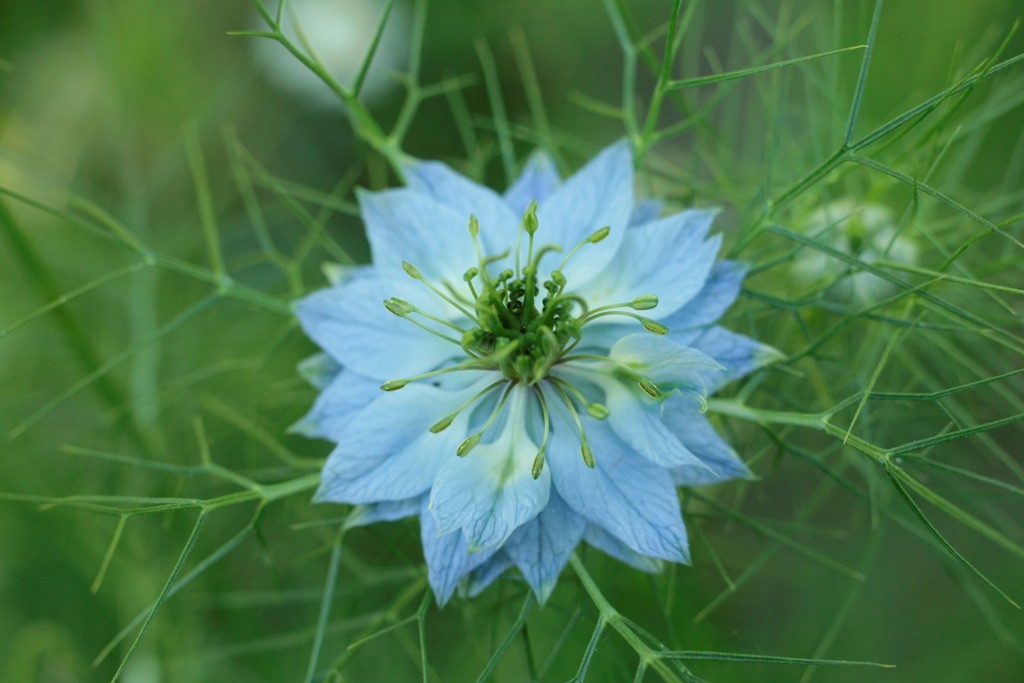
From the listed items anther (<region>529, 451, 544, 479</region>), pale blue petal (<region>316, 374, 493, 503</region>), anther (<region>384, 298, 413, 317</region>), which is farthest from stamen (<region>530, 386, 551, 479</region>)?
anther (<region>384, 298, 413, 317</region>)

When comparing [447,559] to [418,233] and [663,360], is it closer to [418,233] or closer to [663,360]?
[663,360]

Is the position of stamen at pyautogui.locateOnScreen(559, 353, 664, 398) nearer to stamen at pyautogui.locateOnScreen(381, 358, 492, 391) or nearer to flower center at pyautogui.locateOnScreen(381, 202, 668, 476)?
flower center at pyautogui.locateOnScreen(381, 202, 668, 476)

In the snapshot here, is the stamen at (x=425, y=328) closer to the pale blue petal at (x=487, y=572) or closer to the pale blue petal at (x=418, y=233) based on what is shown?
the pale blue petal at (x=418, y=233)

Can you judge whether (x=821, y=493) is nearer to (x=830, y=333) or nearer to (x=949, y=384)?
(x=949, y=384)

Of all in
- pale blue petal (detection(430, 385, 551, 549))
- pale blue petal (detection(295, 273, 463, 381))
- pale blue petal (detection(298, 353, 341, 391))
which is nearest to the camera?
pale blue petal (detection(430, 385, 551, 549))

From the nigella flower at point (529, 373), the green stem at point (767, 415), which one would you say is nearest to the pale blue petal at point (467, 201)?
the nigella flower at point (529, 373)

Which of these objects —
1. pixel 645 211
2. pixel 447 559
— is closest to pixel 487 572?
pixel 447 559

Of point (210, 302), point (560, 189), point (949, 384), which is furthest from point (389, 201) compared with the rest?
point (949, 384)
